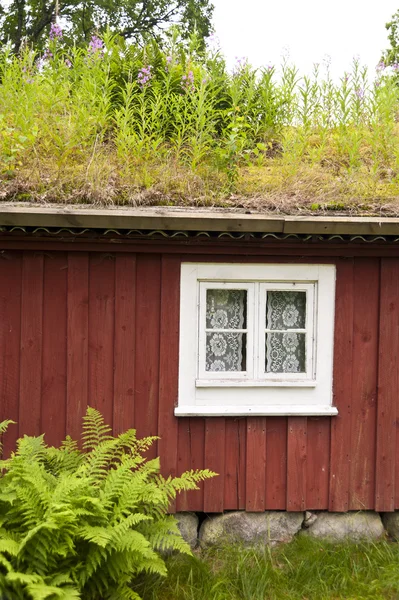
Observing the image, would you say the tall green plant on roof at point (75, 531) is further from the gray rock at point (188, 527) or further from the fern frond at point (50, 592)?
the gray rock at point (188, 527)

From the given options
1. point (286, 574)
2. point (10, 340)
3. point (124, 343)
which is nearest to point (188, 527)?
point (286, 574)

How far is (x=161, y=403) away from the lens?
4555mm

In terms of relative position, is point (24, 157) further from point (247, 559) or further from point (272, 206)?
point (247, 559)

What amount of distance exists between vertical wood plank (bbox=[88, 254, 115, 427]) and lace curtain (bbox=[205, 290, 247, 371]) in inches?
33.1

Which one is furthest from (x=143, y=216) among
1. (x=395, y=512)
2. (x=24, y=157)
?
(x=395, y=512)

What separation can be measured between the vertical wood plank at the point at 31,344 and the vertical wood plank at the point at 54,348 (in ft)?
0.14

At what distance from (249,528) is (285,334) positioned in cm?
Result: 174

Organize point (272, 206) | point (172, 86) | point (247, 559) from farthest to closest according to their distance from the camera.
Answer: point (172, 86) → point (272, 206) → point (247, 559)

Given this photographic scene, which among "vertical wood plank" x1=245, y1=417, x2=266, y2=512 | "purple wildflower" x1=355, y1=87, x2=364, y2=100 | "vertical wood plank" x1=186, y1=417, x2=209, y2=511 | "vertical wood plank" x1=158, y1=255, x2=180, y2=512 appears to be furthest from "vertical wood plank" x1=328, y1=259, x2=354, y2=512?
"purple wildflower" x1=355, y1=87, x2=364, y2=100

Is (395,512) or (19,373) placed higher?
(19,373)

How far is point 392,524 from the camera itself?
482 cm

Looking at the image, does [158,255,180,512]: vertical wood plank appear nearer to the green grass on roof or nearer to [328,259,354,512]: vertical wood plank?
the green grass on roof

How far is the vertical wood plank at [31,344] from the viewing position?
175 inches

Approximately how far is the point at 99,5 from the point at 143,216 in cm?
1695
